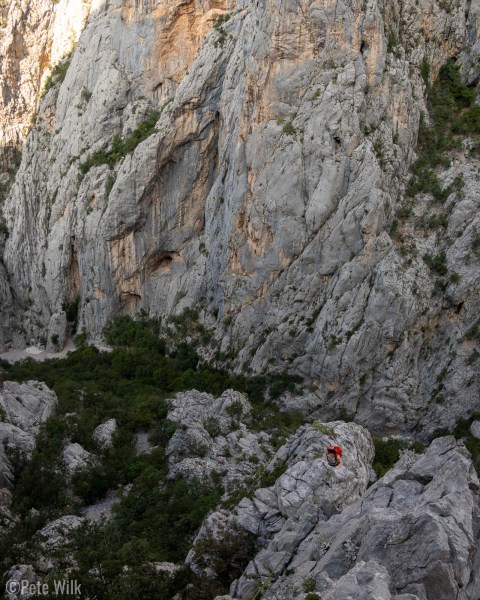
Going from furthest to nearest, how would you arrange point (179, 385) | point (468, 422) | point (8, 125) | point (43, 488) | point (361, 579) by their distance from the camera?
point (8, 125)
point (179, 385)
point (468, 422)
point (43, 488)
point (361, 579)

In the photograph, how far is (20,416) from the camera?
79.6ft

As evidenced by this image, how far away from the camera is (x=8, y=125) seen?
5306cm

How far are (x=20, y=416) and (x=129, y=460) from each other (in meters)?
4.93

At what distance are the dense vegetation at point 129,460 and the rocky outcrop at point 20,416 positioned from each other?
1.33 feet

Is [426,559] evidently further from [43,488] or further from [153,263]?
[153,263]

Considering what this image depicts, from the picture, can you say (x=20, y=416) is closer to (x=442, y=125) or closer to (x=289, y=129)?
(x=289, y=129)

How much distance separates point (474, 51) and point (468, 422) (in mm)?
19326

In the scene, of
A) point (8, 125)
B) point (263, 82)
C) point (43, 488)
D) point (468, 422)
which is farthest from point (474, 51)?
point (8, 125)

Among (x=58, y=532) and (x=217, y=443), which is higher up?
(x=217, y=443)

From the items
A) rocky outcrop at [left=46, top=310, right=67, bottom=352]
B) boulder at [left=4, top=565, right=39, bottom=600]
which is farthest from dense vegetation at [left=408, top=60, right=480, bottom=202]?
rocky outcrop at [left=46, top=310, right=67, bottom=352]

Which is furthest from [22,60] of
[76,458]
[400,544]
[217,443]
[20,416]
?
[400,544]

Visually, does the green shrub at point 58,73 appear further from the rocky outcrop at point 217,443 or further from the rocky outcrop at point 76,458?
the rocky outcrop at point 76,458

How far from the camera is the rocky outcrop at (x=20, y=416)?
21741mm

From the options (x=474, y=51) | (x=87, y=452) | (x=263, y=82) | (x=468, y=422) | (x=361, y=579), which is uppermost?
(x=474, y=51)
